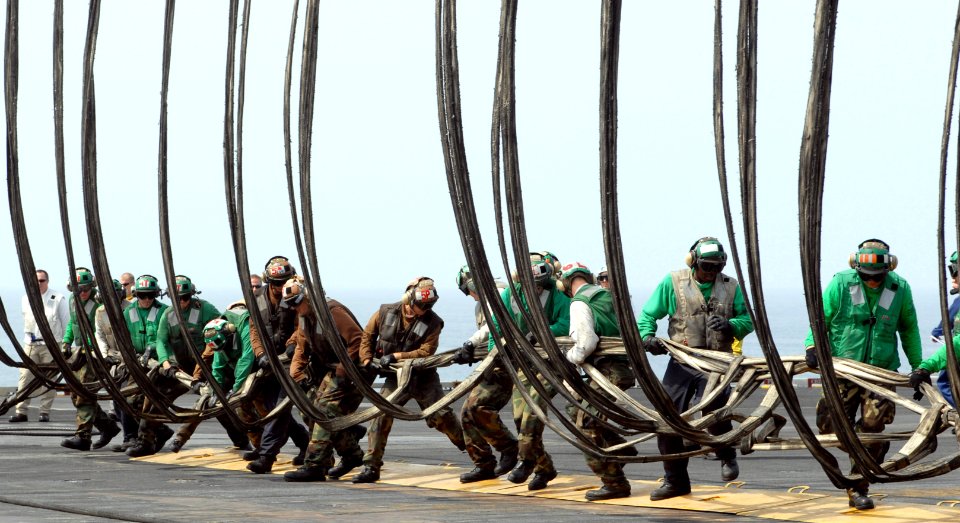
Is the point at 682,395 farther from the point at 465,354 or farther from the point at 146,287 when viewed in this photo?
the point at 146,287

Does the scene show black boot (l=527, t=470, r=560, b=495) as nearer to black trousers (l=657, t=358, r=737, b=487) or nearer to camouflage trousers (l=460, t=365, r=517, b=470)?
camouflage trousers (l=460, t=365, r=517, b=470)

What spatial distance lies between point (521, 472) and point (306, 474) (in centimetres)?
168

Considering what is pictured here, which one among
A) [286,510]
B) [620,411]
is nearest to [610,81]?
[620,411]

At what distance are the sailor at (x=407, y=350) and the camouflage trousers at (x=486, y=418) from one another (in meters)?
0.33

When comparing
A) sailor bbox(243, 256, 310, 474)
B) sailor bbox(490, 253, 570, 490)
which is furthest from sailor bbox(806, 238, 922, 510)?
sailor bbox(243, 256, 310, 474)

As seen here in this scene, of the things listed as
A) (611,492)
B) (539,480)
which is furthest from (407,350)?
(611,492)

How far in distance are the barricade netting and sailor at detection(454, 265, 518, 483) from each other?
17 centimetres

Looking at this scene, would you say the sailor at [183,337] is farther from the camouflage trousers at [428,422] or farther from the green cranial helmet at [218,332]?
the camouflage trousers at [428,422]

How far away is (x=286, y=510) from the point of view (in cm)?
1067

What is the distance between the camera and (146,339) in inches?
627

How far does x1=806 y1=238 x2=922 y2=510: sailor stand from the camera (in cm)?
1069

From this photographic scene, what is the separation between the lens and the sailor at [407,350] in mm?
12867

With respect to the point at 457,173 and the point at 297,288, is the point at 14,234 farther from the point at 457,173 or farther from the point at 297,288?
the point at 457,173

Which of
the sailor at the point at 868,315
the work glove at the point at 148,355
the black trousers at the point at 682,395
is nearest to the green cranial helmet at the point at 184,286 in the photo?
the work glove at the point at 148,355
